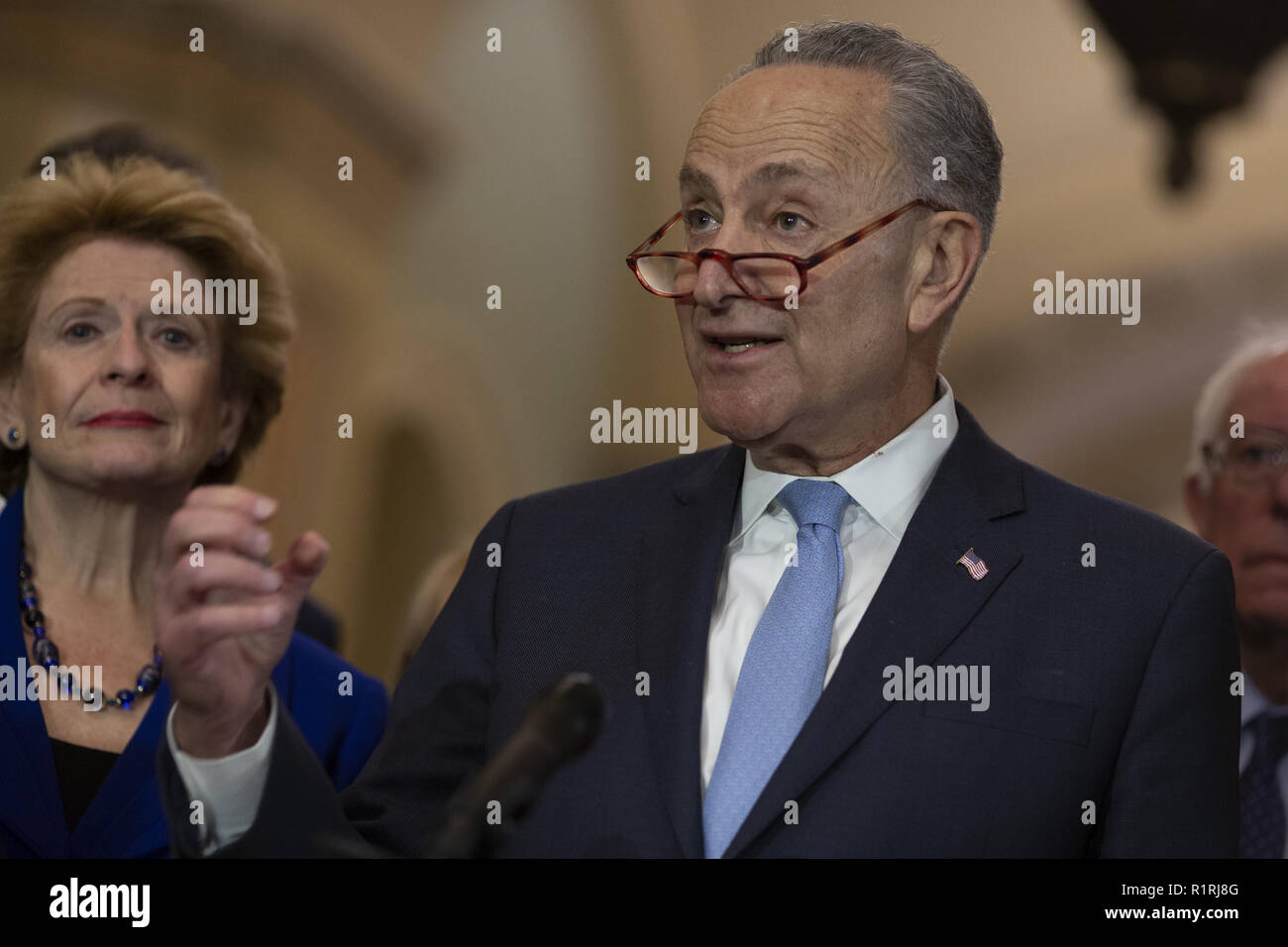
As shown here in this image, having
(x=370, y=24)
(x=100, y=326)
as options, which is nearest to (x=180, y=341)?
(x=100, y=326)

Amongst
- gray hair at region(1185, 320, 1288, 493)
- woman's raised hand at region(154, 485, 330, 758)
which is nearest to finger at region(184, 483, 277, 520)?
woman's raised hand at region(154, 485, 330, 758)

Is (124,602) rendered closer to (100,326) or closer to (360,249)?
(100,326)

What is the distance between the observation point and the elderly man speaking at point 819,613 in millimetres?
1636

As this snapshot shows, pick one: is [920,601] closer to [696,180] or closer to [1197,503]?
[696,180]

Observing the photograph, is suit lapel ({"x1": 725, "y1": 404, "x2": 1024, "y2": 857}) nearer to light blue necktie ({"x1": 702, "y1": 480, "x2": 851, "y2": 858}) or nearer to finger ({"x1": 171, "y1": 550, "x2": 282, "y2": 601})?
light blue necktie ({"x1": 702, "y1": 480, "x2": 851, "y2": 858})

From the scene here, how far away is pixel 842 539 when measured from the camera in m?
1.87

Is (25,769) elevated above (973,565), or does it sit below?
below

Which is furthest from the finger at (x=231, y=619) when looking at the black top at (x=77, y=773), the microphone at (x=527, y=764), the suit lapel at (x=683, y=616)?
the black top at (x=77, y=773)

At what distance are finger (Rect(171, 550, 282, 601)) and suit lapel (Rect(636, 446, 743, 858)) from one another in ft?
1.73

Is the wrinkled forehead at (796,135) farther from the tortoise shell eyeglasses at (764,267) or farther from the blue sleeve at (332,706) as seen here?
the blue sleeve at (332,706)

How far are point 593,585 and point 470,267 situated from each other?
1.45 m

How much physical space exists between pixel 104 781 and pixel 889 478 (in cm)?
123

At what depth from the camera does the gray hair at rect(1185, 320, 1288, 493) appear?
9.48 feet

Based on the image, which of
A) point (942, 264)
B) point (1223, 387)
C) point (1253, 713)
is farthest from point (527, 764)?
point (1223, 387)
